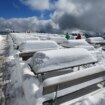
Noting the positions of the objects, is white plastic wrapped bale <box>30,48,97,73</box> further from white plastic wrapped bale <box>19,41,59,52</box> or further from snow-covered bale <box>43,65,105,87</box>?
white plastic wrapped bale <box>19,41,59,52</box>

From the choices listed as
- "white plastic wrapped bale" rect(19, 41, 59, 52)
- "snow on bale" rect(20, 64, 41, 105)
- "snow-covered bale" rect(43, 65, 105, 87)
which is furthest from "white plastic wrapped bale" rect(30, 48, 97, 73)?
"white plastic wrapped bale" rect(19, 41, 59, 52)

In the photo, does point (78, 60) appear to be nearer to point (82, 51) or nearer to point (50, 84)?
point (82, 51)

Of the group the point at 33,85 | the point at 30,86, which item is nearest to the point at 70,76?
the point at 33,85

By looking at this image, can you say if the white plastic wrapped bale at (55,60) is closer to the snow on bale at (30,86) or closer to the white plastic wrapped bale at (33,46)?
the snow on bale at (30,86)

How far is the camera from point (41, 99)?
3.84 meters

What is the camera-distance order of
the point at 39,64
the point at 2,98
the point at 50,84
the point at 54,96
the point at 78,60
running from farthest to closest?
1. the point at 78,60
2. the point at 39,64
3. the point at 2,98
4. the point at 54,96
5. the point at 50,84

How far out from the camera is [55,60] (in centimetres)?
551

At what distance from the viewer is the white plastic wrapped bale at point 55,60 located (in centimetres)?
535

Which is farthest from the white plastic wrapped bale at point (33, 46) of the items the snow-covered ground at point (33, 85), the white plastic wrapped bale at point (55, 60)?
the white plastic wrapped bale at point (55, 60)

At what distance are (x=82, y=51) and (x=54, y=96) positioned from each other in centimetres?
311

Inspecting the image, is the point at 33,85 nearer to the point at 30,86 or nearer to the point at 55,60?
the point at 30,86

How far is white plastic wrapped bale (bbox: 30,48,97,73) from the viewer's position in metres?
5.35

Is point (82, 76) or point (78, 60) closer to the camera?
point (82, 76)

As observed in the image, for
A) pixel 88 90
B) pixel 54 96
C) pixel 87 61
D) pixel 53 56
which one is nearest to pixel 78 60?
pixel 87 61
